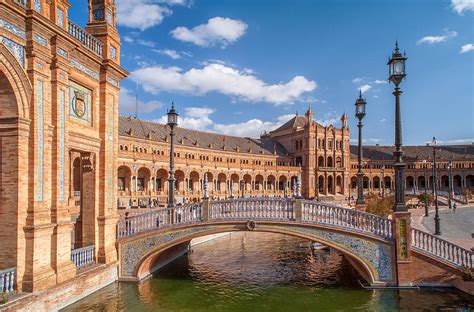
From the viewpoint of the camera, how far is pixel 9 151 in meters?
10.4

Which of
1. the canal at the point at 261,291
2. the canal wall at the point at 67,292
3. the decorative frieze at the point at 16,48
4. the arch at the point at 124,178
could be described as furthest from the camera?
the arch at the point at 124,178

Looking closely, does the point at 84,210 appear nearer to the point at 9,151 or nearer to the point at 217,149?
the point at 9,151

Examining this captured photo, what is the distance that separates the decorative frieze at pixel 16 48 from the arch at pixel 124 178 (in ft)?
122

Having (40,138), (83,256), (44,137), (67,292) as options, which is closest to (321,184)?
(83,256)

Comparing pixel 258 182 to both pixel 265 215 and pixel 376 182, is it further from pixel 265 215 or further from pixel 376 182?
pixel 265 215

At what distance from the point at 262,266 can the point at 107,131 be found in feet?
31.6

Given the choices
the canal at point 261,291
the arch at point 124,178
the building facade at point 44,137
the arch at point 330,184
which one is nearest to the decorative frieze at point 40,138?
the building facade at point 44,137

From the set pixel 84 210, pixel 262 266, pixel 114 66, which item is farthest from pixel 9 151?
pixel 262 266

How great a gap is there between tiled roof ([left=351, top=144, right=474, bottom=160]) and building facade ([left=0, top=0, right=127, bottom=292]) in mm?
85580

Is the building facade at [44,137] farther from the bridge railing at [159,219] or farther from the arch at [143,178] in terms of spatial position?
the arch at [143,178]

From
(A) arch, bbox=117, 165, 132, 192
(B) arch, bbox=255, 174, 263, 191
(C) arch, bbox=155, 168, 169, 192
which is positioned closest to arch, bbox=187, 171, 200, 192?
(C) arch, bbox=155, 168, 169, 192

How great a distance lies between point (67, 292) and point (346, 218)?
9.99 metres

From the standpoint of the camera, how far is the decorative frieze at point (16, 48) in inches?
387

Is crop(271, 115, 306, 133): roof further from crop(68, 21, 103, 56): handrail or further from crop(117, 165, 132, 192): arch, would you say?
crop(68, 21, 103, 56): handrail
